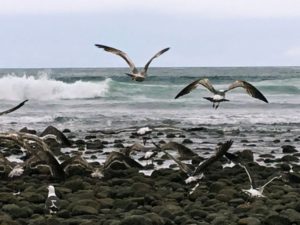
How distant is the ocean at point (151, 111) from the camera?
69.9ft

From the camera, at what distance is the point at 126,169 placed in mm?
13336

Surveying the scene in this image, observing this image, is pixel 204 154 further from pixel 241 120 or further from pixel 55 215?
pixel 241 120

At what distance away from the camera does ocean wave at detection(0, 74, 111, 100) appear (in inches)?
1710

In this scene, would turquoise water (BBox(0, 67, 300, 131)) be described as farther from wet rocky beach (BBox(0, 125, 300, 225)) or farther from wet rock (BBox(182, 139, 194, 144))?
wet rocky beach (BBox(0, 125, 300, 225))

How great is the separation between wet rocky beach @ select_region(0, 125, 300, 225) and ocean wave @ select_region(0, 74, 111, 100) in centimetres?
2685

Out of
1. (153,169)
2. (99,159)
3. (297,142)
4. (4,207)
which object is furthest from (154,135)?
(4,207)

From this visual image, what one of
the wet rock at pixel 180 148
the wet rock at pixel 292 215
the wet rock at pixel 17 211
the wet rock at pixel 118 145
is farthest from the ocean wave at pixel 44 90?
the wet rock at pixel 292 215

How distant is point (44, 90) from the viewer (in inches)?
1763

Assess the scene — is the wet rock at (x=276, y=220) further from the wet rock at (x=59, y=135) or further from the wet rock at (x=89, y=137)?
the wet rock at (x=89, y=137)

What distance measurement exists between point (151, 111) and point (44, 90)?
526 inches

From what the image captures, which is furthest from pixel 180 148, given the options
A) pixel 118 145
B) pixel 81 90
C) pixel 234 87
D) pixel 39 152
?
pixel 81 90

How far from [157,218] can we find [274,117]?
794 inches

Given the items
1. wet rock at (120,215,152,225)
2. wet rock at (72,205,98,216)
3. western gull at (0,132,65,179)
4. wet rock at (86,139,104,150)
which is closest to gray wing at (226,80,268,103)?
western gull at (0,132,65,179)

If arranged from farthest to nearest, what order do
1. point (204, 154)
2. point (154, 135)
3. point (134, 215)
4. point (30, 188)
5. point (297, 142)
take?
point (154, 135)
point (297, 142)
point (204, 154)
point (30, 188)
point (134, 215)
